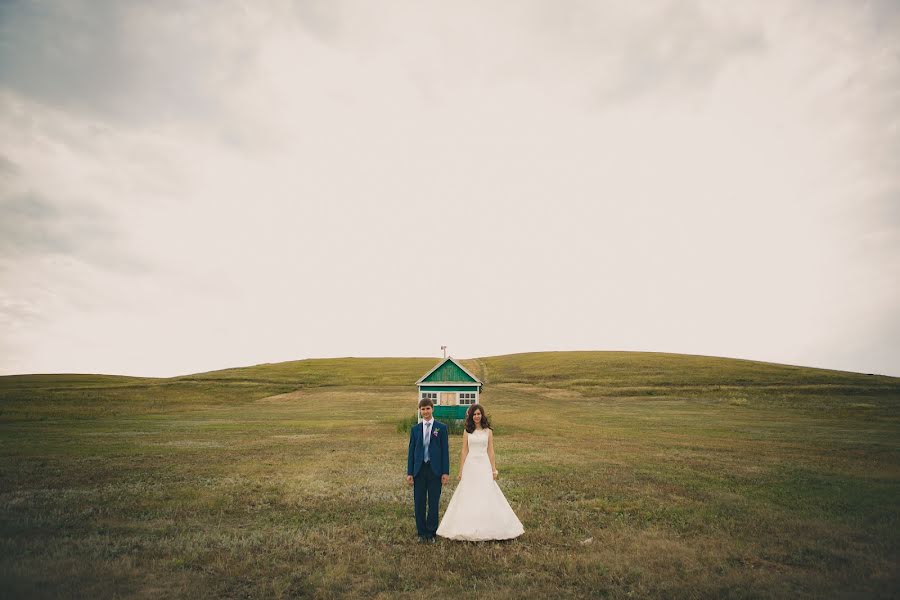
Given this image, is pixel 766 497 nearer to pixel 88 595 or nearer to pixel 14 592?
pixel 88 595

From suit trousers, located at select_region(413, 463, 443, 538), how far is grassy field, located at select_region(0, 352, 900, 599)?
59cm

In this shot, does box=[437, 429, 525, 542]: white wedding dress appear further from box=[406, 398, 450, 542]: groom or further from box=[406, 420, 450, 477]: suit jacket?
box=[406, 420, 450, 477]: suit jacket

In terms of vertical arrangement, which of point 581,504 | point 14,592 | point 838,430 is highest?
point 14,592

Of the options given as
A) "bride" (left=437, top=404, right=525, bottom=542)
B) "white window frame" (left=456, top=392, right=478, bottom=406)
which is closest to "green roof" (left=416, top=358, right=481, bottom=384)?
"white window frame" (left=456, top=392, right=478, bottom=406)

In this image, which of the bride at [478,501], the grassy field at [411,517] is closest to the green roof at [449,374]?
the grassy field at [411,517]

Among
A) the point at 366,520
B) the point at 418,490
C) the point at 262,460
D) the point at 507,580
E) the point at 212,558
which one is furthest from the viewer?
the point at 262,460

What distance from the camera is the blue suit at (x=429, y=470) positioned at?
10867mm

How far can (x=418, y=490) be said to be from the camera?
431 inches

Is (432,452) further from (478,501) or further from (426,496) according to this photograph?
(478,501)

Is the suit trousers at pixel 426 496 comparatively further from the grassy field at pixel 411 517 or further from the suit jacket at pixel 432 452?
the grassy field at pixel 411 517

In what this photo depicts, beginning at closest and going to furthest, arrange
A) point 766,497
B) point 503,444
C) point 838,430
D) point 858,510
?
point 858,510 → point 766,497 → point 503,444 → point 838,430

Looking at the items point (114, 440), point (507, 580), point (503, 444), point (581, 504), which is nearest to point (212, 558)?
point (507, 580)

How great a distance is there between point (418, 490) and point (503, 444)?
18.2m

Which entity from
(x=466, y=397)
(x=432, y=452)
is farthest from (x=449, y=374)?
(x=432, y=452)
